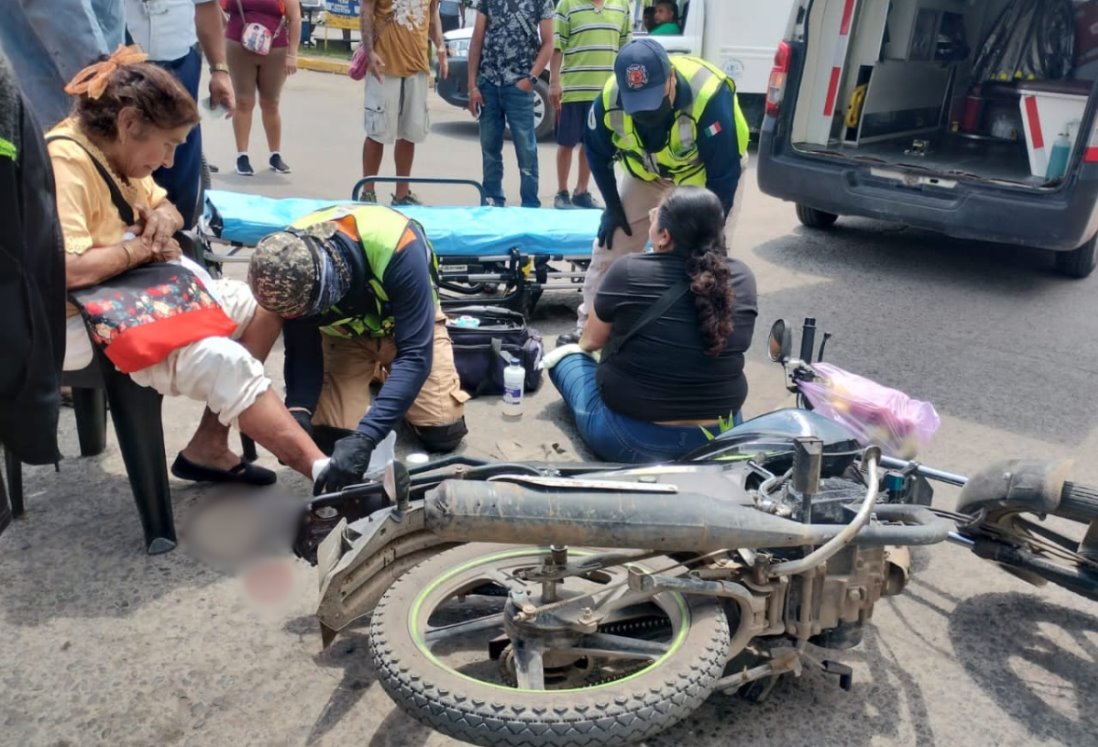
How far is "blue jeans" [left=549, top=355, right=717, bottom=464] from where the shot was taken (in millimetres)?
3656

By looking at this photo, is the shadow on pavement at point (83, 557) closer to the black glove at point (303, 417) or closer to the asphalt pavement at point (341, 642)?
the asphalt pavement at point (341, 642)

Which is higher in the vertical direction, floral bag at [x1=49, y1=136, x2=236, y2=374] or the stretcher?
floral bag at [x1=49, y1=136, x2=236, y2=374]

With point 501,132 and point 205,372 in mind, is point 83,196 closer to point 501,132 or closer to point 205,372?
point 205,372

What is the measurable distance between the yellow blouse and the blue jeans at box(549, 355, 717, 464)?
1.76 metres

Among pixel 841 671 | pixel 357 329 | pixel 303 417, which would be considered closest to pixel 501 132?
pixel 357 329

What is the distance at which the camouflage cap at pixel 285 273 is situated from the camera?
10.0ft

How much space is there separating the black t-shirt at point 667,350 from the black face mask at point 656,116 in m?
1.15

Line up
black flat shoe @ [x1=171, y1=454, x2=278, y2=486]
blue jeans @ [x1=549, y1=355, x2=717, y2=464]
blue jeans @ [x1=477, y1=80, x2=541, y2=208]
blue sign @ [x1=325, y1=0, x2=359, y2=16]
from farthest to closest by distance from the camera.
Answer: blue sign @ [x1=325, y1=0, x2=359, y2=16]
blue jeans @ [x1=477, y1=80, x2=541, y2=208]
blue jeans @ [x1=549, y1=355, x2=717, y2=464]
black flat shoe @ [x1=171, y1=454, x2=278, y2=486]

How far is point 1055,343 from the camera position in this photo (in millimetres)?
5516

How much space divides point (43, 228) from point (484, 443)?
2.22 metres

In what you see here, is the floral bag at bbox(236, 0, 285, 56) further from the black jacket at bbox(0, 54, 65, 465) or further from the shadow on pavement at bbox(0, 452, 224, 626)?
the black jacket at bbox(0, 54, 65, 465)

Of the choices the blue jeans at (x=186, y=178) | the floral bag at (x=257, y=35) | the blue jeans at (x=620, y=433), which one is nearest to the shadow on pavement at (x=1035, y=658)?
the blue jeans at (x=620, y=433)

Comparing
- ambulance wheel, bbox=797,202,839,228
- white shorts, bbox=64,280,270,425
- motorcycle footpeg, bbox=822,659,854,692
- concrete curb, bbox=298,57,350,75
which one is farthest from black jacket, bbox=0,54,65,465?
concrete curb, bbox=298,57,350,75

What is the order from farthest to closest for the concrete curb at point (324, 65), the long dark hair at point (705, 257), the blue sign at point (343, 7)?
1. the blue sign at point (343, 7)
2. the concrete curb at point (324, 65)
3. the long dark hair at point (705, 257)
